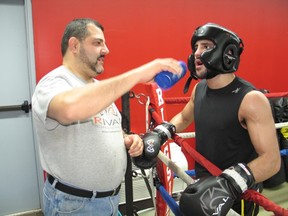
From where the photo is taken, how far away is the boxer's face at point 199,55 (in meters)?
1.40

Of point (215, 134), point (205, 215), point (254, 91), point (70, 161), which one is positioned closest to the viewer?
point (205, 215)

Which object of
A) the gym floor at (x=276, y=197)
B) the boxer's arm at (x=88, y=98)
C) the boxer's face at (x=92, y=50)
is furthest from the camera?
the gym floor at (x=276, y=197)

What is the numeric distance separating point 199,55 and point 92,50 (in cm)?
58

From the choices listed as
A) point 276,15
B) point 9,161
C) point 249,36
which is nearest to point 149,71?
point 9,161

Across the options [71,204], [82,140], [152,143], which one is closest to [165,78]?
[152,143]

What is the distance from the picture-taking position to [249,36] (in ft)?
11.2

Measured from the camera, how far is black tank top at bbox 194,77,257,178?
4.44ft

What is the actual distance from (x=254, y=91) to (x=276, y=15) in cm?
282

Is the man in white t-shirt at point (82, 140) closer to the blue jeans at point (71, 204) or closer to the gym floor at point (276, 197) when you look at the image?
the blue jeans at point (71, 204)

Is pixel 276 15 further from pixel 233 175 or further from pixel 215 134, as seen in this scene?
pixel 233 175

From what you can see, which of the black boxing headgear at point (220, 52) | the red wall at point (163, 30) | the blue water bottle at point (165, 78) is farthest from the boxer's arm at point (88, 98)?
the red wall at point (163, 30)

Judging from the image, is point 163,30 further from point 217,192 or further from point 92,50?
point 217,192

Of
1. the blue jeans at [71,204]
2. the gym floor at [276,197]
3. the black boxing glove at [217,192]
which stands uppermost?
the black boxing glove at [217,192]

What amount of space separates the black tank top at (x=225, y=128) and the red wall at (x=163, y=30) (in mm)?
1469
